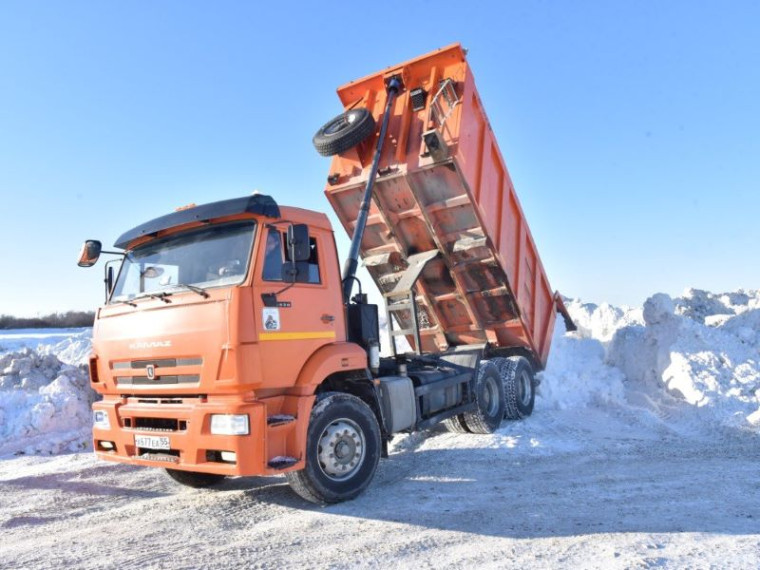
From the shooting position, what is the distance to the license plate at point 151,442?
471cm

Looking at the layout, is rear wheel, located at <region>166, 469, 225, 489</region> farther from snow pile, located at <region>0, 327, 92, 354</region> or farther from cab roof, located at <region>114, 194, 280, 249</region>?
snow pile, located at <region>0, 327, 92, 354</region>

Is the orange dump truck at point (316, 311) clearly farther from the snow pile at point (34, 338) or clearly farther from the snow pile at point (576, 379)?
the snow pile at point (34, 338)

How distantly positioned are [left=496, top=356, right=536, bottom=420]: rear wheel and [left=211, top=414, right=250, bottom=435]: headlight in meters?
4.81

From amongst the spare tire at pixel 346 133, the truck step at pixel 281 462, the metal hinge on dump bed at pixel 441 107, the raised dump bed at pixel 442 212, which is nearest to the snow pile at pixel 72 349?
the raised dump bed at pixel 442 212

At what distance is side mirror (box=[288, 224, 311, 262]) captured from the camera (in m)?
4.80

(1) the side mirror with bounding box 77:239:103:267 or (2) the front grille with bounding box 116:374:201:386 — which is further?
(1) the side mirror with bounding box 77:239:103:267

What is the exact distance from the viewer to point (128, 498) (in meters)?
5.66

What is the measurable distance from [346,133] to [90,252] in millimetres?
3366

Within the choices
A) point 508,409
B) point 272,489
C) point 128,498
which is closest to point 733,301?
point 508,409

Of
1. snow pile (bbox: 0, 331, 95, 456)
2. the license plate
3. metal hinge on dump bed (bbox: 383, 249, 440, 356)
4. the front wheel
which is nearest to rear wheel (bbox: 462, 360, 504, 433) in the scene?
metal hinge on dump bed (bbox: 383, 249, 440, 356)

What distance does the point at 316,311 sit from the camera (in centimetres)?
516

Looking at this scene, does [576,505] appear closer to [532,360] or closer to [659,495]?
[659,495]

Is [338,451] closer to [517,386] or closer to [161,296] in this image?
[161,296]

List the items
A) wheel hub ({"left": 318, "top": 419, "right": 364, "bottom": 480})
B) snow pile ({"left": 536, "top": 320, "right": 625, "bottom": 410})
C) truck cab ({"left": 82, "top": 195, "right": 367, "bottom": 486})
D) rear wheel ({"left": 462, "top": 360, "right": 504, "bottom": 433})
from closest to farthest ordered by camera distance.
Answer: truck cab ({"left": 82, "top": 195, "right": 367, "bottom": 486}) → wheel hub ({"left": 318, "top": 419, "right": 364, "bottom": 480}) → rear wheel ({"left": 462, "top": 360, "right": 504, "bottom": 433}) → snow pile ({"left": 536, "top": 320, "right": 625, "bottom": 410})
